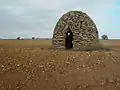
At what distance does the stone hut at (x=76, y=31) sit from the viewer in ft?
82.5

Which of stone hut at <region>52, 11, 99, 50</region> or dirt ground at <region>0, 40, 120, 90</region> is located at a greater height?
stone hut at <region>52, 11, 99, 50</region>

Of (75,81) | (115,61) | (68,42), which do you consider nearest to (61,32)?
(68,42)

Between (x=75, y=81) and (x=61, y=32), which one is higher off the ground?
(x=61, y=32)

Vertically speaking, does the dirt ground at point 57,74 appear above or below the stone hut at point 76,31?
below

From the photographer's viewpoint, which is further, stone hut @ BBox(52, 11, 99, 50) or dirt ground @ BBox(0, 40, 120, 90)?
stone hut @ BBox(52, 11, 99, 50)

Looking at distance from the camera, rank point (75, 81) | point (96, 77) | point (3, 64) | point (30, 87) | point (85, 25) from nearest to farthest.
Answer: point (30, 87) → point (75, 81) → point (96, 77) → point (3, 64) → point (85, 25)

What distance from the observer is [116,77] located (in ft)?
40.2

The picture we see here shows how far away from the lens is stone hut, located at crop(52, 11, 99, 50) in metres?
25.2

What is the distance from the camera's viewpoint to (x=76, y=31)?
25.1 metres

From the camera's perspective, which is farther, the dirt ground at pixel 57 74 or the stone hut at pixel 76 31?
the stone hut at pixel 76 31

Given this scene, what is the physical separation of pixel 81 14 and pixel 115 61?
1082cm

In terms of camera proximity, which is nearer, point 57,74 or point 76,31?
point 57,74

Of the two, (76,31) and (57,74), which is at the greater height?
(76,31)

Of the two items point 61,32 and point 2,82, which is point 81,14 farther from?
Result: point 2,82
